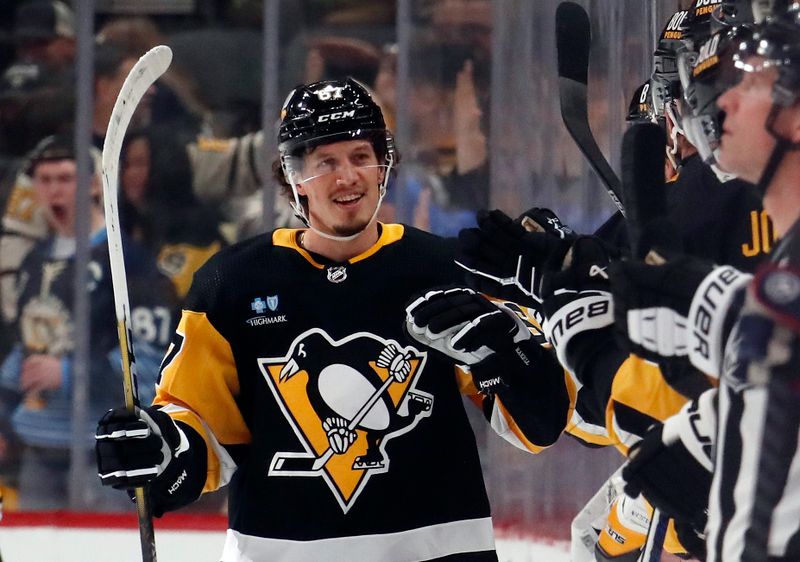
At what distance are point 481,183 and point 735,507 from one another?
2684mm

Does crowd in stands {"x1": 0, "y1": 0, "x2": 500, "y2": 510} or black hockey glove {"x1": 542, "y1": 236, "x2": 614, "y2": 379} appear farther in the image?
crowd in stands {"x1": 0, "y1": 0, "x2": 500, "y2": 510}

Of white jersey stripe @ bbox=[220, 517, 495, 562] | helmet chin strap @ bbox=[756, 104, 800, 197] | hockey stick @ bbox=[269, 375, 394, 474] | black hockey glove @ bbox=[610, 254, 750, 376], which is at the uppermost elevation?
helmet chin strap @ bbox=[756, 104, 800, 197]

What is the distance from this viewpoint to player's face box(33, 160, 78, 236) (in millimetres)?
4836

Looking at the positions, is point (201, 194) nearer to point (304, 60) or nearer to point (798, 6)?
point (304, 60)

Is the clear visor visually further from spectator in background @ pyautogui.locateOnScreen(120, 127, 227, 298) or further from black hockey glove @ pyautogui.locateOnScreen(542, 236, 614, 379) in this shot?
spectator in background @ pyautogui.locateOnScreen(120, 127, 227, 298)

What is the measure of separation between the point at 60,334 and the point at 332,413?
284 cm

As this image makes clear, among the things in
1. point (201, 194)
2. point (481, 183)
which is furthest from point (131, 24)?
point (481, 183)

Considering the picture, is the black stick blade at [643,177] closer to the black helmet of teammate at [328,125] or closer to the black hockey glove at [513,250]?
the black hockey glove at [513,250]

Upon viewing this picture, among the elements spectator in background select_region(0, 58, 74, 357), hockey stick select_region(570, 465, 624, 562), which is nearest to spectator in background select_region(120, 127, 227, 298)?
spectator in background select_region(0, 58, 74, 357)

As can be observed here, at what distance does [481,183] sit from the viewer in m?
3.92

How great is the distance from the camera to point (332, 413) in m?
2.14

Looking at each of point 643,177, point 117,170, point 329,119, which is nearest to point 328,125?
point 329,119

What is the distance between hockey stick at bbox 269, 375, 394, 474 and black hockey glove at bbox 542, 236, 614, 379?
0.59m

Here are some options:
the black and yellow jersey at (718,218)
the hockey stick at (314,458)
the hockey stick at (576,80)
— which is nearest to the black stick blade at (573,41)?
the hockey stick at (576,80)
